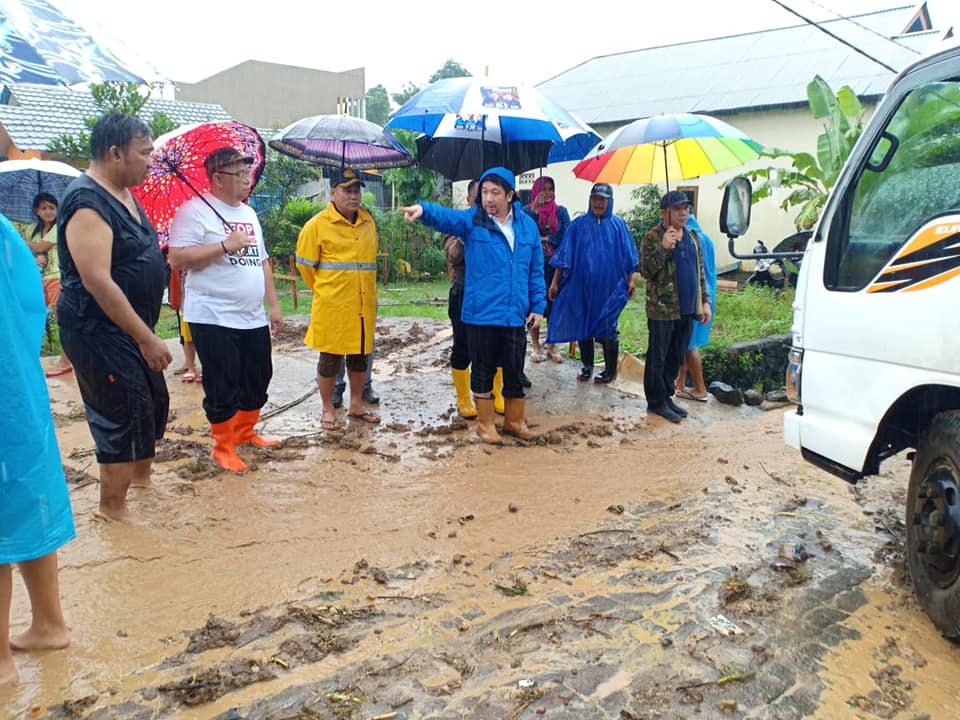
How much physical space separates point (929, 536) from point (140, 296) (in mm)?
Result: 3592

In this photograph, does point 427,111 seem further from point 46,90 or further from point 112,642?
point 46,90

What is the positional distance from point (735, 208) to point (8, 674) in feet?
12.1

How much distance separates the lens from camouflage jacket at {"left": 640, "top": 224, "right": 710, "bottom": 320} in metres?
5.93

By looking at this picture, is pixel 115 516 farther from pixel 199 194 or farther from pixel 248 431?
pixel 199 194

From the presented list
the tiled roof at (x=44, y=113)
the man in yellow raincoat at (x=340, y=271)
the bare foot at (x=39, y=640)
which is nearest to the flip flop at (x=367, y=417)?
the man in yellow raincoat at (x=340, y=271)

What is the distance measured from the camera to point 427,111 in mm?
5133

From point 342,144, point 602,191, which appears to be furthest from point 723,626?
point 342,144

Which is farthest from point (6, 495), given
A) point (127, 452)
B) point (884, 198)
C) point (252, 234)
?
point (884, 198)

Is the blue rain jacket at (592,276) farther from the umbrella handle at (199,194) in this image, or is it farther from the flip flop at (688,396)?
the umbrella handle at (199,194)

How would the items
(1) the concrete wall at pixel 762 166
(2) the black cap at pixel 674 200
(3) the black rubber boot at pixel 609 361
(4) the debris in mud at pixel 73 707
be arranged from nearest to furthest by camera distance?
1. (4) the debris in mud at pixel 73 707
2. (2) the black cap at pixel 674 200
3. (3) the black rubber boot at pixel 609 361
4. (1) the concrete wall at pixel 762 166

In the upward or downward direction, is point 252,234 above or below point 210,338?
above

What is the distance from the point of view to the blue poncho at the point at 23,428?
7.56 ft

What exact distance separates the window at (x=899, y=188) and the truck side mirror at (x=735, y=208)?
0.58m

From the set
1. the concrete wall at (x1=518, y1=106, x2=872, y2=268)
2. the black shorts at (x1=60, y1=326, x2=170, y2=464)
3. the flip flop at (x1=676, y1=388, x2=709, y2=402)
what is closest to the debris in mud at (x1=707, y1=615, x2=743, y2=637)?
the black shorts at (x1=60, y1=326, x2=170, y2=464)
